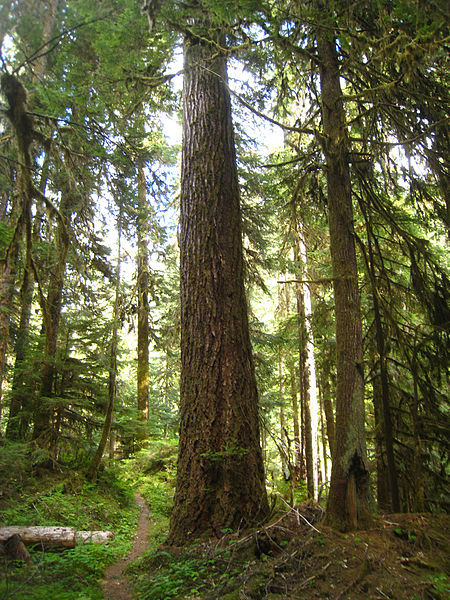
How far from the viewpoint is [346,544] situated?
3240 millimetres

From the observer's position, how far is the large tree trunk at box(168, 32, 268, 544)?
13.1ft

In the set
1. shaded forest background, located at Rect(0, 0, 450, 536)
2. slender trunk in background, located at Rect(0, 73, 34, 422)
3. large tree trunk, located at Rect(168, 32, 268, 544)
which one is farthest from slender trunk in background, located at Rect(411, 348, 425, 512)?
slender trunk in background, located at Rect(0, 73, 34, 422)

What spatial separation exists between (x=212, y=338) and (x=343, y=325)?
162cm

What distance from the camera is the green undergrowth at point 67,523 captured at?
3.26m

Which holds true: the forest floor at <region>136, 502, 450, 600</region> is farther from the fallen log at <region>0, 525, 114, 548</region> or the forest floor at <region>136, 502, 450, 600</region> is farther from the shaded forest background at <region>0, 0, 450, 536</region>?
the fallen log at <region>0, 525, 114, 548</region>

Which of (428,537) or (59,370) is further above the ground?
(59,370)

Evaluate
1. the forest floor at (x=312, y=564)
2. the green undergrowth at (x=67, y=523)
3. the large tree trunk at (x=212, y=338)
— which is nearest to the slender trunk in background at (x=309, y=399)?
the green undergrowth at (x=67, y=523)

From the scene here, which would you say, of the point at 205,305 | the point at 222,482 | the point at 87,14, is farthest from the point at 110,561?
the point at 87,14

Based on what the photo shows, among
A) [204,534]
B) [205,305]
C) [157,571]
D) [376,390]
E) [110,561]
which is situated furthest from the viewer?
[376,390]

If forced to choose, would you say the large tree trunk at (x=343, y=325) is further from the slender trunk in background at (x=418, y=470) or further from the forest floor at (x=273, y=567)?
the slender trunk in background at (x=418, y=470)

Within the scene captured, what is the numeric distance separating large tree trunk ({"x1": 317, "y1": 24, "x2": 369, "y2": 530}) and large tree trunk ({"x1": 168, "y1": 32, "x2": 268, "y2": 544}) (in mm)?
876

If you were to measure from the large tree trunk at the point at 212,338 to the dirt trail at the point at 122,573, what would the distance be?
25.8 inches

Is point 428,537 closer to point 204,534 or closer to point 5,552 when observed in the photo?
point 204,534

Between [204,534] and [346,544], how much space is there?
1.42m
